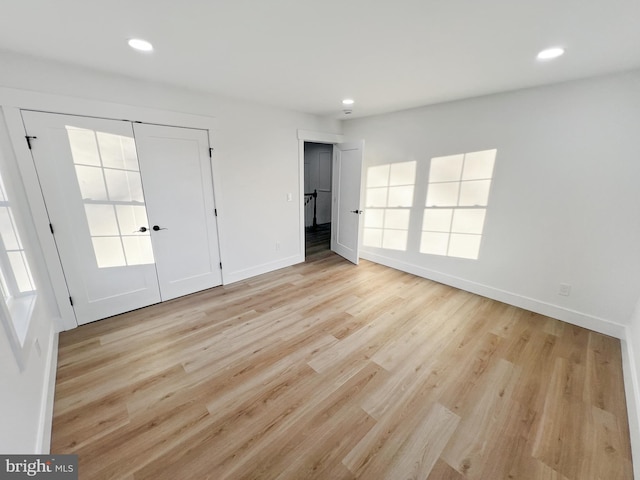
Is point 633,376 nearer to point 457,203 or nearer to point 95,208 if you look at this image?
point 457,203

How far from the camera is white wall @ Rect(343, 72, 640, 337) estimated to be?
89.5 inches

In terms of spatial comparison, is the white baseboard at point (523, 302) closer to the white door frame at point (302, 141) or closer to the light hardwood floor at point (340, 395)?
the light hardwood floor at point (340, 395)

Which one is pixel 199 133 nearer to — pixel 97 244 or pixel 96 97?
pixel 96 97

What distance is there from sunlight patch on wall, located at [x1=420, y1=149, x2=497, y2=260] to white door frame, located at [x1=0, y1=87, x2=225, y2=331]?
3329 millimetres

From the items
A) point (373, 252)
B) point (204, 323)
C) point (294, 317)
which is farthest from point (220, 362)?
point (373, 252)

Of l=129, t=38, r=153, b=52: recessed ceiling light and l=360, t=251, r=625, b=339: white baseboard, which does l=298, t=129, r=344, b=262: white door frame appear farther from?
l=129, t=38, r=153, b=52: recessed ceiling light

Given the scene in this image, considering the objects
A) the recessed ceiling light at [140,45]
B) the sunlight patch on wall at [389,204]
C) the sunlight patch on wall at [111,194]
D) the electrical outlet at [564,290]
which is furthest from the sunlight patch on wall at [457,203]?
the sunlight patch on wall at [111,194]

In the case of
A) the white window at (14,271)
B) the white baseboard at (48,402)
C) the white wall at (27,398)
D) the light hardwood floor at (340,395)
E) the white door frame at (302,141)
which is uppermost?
the white door frame at (302,141)

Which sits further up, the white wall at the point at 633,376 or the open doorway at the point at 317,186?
the open doorway at the point at 317,186

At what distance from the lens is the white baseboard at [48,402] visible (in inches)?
55.3

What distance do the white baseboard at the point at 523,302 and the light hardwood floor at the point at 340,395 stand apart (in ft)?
0.38

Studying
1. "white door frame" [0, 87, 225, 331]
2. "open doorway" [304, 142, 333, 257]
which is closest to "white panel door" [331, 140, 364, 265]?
"open doorway" [304, 142, 333, 257]

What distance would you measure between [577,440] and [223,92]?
418 centimetres

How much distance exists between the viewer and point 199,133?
9.77 ft
